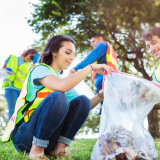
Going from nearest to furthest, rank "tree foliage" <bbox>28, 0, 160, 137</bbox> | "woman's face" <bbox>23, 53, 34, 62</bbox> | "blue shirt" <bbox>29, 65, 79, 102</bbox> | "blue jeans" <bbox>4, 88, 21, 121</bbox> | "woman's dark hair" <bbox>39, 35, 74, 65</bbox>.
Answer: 1. "blue shirt" <bbox>29, 65, 79, 102</bbox>
2. "woman's dark hair" <bbox>39, 35, 74, 65</bbox>
3. "blue jeans" <bbox>4, 88, 21, 121</bbox>
4. "woman's face" <bbox>23, 53, 34, 62</bbox>
5. "tree foliage" <bbox>28, 0, 160, 137</bbox>

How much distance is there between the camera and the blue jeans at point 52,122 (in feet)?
5.06

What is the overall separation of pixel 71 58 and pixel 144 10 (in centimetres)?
340

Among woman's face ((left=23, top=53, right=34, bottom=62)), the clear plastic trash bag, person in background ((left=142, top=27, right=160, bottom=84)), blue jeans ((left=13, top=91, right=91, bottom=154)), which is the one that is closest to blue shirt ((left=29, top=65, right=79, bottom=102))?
blue jeans ((left=13, top=91, right=91, bottom=154))

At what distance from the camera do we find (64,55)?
1.83 m

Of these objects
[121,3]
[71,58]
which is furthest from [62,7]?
[71,58]

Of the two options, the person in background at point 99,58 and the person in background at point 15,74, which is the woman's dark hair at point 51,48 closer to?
the person in background at point 99,58

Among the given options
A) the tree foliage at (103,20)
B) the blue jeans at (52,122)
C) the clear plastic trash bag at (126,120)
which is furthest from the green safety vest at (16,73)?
the clear plastic trash bag at (126,120)

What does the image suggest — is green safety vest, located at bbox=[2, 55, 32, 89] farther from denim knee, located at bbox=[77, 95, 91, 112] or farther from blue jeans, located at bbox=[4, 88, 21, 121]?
denim knee, located at bbox=[77, 95, 91, 112]

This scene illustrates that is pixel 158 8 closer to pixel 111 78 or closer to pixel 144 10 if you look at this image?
pixel 144 10

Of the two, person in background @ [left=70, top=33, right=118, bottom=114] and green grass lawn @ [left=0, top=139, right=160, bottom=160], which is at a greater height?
person in background @ [left=70, top=33, right=118, bottom=114]

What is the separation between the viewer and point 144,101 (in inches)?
65.2

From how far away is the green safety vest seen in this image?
3.94m

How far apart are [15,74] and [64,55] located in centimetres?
248

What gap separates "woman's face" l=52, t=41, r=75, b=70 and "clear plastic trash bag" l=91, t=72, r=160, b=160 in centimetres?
34
